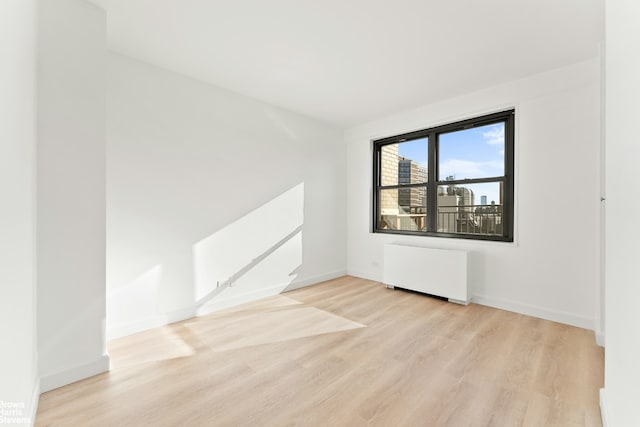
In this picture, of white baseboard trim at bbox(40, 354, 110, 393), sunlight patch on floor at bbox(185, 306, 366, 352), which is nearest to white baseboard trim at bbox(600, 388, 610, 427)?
sunlight patch on floor at bbox(185, 306, 366, 352)

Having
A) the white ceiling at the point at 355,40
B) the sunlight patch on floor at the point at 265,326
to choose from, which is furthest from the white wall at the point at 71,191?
the sunlight patch on floor at the point at 265,326

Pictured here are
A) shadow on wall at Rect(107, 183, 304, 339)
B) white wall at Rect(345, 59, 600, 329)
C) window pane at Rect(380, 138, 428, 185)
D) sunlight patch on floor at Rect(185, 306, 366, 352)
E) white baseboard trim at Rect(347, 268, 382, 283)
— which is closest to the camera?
sunlight patch on floor at Rect(185, 306, 366, 352)

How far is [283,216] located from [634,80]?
3.38 metres

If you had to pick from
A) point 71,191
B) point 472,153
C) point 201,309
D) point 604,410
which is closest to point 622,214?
point 604,410

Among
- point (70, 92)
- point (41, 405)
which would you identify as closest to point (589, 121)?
point (70, 92)

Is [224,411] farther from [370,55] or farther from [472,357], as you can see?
[370,55]

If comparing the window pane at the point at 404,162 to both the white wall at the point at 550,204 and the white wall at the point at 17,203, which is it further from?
the white wall at the point at 17,203

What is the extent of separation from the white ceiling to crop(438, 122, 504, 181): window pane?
604 mm

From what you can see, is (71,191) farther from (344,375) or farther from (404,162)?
(404,162)

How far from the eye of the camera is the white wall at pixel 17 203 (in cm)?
105

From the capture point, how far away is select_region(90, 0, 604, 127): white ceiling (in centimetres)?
197

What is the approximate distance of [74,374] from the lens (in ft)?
5.98

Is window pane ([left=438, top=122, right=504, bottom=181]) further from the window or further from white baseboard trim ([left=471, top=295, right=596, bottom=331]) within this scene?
white baseboard trim ([left=471, top=295, right=596, bottom=331])

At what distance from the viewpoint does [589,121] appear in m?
2.65
